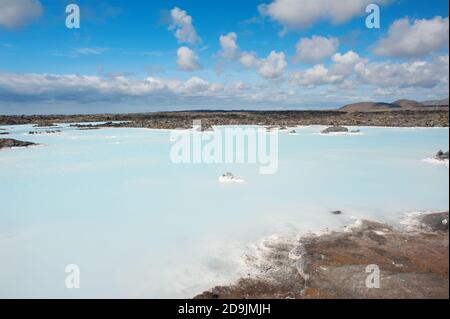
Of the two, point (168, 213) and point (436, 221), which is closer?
point (436, 221)

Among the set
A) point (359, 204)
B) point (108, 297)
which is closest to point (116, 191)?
point (108, 297)

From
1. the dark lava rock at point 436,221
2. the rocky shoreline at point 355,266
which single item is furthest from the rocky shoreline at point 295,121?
the rocky shoreline at point 355,266

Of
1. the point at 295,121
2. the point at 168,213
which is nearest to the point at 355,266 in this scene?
the point at 168,213

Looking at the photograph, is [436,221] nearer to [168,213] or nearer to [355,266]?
[355,266]

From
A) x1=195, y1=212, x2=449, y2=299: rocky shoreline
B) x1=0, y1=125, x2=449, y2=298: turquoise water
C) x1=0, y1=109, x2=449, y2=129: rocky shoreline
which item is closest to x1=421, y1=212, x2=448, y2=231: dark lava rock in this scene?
x1=195, y1=212, x2=449, y2=299: rocky shoreline

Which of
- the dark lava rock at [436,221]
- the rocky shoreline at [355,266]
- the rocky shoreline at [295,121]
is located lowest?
the rocky shoreline at [355,266]

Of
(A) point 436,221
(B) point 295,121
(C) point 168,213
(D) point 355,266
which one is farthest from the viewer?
(B) point 295,121

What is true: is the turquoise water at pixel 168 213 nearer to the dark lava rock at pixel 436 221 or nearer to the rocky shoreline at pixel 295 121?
the dark lava rock at pixel 436 221
